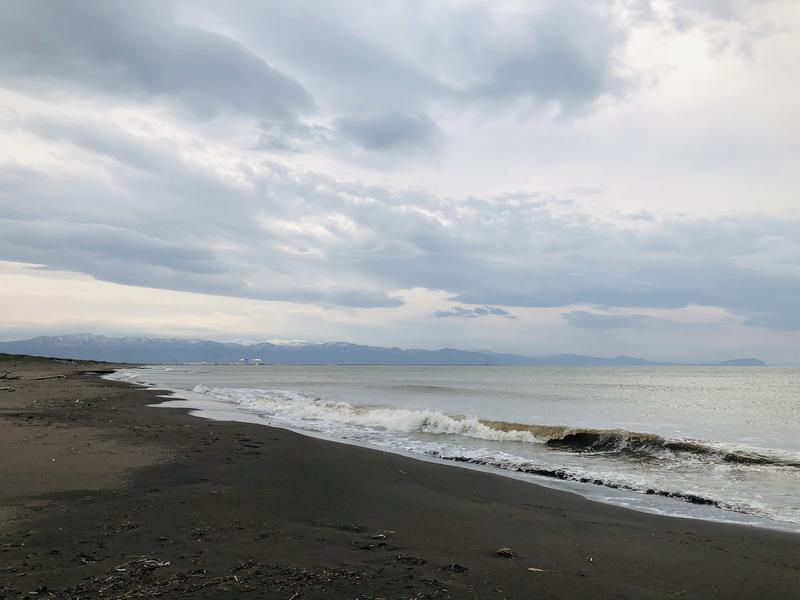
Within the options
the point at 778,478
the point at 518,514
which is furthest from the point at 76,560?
the point at 778,478

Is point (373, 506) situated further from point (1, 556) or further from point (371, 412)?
point (371, 412)

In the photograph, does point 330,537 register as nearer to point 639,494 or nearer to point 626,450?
point 639,494

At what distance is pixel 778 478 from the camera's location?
506 inches

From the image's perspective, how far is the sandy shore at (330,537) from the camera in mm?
5176

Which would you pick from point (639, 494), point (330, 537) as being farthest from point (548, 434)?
point (330, 537)

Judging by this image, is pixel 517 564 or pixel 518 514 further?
pixel 518 514

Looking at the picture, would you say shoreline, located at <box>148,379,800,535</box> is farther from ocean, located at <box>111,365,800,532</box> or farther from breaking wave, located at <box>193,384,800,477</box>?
breaking wave, located at <box>193,384,800,477</box>

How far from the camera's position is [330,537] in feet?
22.0

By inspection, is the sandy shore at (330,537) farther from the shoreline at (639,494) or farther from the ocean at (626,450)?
the ocean at (626,450)

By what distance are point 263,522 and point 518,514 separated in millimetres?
4134

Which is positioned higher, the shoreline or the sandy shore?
the sandy shore

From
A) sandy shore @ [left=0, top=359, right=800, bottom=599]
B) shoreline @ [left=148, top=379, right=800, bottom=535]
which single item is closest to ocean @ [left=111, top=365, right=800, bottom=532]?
shoreline @ [left=148, top=379, right=800, bottom=535]

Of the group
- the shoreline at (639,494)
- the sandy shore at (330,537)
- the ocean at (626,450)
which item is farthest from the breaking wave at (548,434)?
the sandy shore at (330,537)

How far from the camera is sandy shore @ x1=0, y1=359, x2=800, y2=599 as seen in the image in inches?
204
